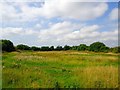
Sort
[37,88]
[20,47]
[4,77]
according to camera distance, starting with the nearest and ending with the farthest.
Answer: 1. [37,88]
2. [4,77]
3. [20,47]

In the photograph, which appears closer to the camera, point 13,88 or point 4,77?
point 13,88

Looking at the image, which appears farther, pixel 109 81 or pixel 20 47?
pixel 20 47

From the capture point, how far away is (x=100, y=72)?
39.5ft

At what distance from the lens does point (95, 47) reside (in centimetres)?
9200

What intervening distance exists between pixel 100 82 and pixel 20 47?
269 ft

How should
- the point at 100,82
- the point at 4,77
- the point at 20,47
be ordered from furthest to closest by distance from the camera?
the point at 20,47 < the point at 4,77 < the point at 100,82

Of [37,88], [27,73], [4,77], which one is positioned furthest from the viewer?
[27,73]

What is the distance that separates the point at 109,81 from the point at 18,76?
14.0 feet

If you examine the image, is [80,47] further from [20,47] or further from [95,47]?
[20,47]

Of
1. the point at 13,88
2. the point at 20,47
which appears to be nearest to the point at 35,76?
the point at 13,88

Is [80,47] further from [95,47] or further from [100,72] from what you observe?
[100,72]

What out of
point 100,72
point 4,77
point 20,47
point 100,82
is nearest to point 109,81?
point 100,82

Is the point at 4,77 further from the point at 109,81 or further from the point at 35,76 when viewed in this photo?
the point at 109,81

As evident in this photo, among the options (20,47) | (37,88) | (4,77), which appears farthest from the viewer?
(20,47)
